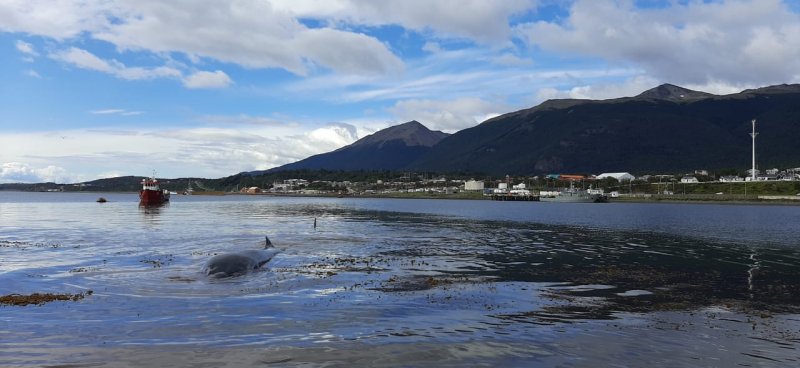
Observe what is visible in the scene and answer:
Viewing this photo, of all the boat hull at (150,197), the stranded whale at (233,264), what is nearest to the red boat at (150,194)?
the boat hull at (150,197)

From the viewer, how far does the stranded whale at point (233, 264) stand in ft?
104

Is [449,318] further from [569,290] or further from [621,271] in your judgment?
[621,271]

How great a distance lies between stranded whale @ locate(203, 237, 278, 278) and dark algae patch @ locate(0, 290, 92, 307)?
25.4ft

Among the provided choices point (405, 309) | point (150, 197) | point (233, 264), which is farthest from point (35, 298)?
point (150, 197)

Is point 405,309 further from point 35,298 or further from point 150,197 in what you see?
point 150,197

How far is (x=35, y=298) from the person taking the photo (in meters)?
23.8

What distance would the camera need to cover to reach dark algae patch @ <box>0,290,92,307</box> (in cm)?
2308

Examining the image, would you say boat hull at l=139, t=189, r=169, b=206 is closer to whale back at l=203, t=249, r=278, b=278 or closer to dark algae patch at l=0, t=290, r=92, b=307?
whale back at l=203, t=249, r=278, b=278

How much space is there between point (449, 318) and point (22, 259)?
107ft

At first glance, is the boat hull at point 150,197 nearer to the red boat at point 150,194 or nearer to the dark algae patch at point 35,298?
the red boat at point 150,194

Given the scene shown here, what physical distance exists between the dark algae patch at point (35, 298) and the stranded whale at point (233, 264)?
776 centimetres

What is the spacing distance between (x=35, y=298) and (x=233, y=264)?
1108 cm

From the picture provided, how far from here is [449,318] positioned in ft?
70.7

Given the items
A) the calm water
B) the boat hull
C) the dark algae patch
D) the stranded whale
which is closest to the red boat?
the boat hull
